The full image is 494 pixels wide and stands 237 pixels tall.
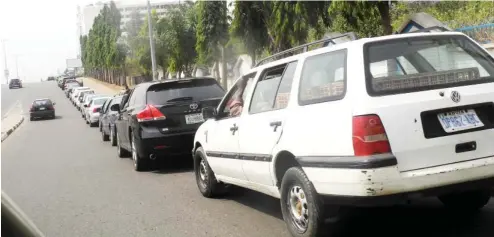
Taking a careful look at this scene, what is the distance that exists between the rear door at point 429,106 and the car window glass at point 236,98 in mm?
2195

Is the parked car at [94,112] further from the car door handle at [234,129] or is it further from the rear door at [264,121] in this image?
the rear door at [264,121]

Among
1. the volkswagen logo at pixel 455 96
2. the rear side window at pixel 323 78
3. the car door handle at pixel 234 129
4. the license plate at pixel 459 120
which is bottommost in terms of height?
the car door handle at pixel 234 129

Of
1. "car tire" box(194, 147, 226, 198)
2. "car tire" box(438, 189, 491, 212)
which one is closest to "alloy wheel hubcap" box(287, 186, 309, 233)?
"car tire" box(438, 189, 491, 212)

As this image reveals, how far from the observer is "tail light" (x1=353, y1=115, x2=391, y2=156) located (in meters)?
4.03

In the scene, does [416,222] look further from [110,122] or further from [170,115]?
[110,122]

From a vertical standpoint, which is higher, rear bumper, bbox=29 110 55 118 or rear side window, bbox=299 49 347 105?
rear side window, bbox=299 49 347 105

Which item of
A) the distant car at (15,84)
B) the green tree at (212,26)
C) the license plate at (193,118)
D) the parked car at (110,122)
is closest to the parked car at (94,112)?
the green tree at (212,26)

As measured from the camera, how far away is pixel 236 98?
682 centimetres

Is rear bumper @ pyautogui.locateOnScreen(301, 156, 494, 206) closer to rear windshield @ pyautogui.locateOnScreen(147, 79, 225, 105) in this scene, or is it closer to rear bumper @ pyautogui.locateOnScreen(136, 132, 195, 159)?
rear bumper @ pyautogui.locateOnScreen(136, 132, 195, 159)

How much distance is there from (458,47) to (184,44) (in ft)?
116

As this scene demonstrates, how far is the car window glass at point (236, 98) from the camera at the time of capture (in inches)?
258

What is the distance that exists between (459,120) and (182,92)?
6150 millimetres

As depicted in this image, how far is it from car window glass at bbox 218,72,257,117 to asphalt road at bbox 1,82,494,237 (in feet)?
3.67

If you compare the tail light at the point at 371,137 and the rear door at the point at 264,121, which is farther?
the rear door at the point at 264,121
